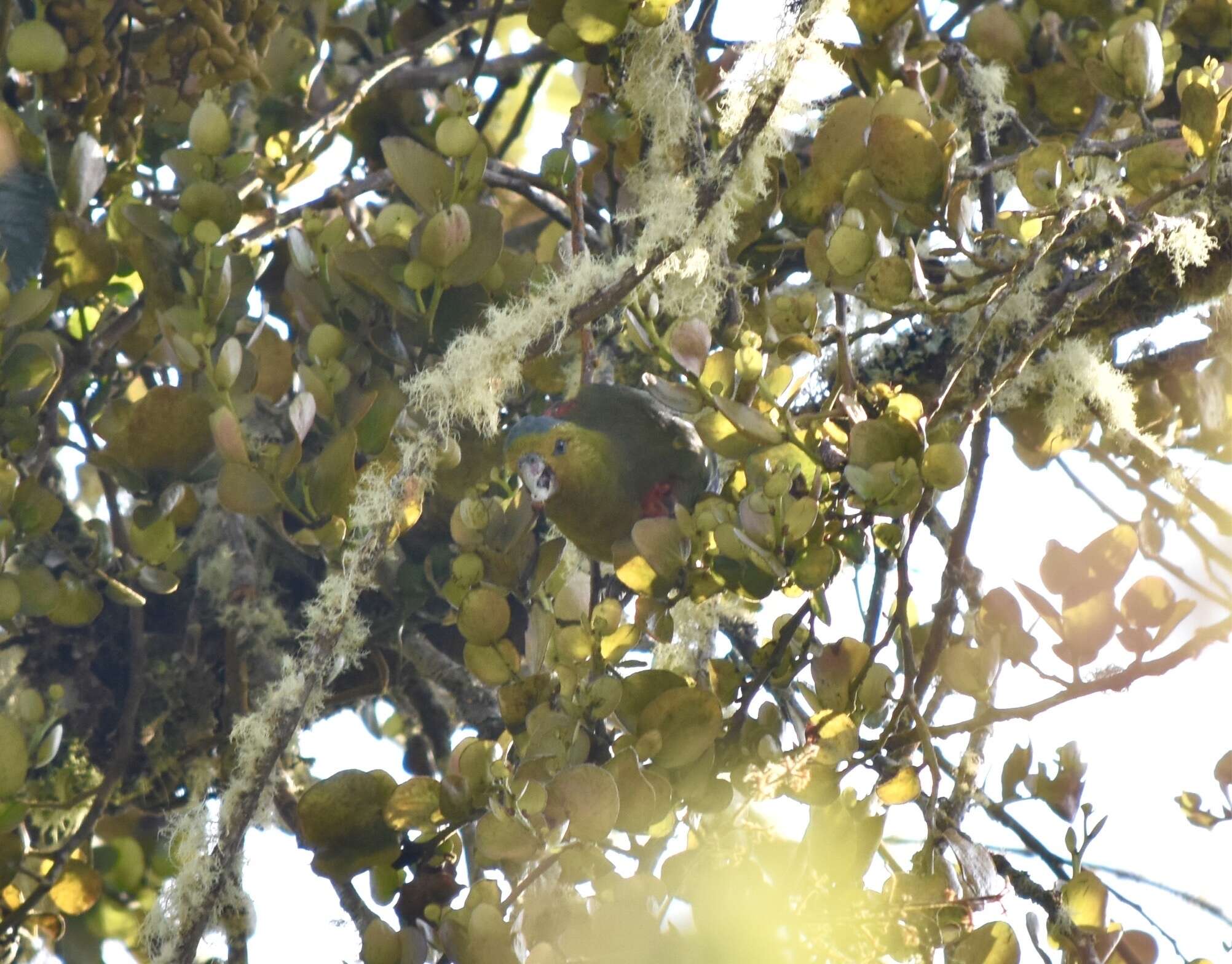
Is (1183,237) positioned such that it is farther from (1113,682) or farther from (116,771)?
(116,771)

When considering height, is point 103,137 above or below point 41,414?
above

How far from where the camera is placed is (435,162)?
0.89 metres

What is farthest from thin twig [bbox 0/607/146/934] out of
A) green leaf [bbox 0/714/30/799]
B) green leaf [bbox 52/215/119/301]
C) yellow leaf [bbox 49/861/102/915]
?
green leaf [bbox 52/215/119/301]

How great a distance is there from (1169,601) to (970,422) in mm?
171

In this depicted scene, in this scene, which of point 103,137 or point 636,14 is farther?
point 103,137

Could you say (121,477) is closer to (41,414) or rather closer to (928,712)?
(41,414)

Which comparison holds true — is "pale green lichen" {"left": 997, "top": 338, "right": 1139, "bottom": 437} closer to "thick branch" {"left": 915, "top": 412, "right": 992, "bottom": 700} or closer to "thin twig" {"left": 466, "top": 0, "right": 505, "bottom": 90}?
"thick branch" {"left": 915, "top": 412, "right": 992, "bottom": 700}

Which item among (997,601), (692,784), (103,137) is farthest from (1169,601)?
(103,137)

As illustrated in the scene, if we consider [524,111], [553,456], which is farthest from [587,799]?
[524,111]

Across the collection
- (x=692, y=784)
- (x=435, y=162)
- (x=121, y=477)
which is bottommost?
(x=692, y=784)

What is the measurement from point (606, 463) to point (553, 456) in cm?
5

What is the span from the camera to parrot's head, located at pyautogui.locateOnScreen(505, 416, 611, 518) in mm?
897

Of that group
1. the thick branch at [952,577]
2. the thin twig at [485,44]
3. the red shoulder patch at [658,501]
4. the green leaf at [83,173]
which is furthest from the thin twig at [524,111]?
the thick branch at [952,577]

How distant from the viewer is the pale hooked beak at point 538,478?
887 millimetres
